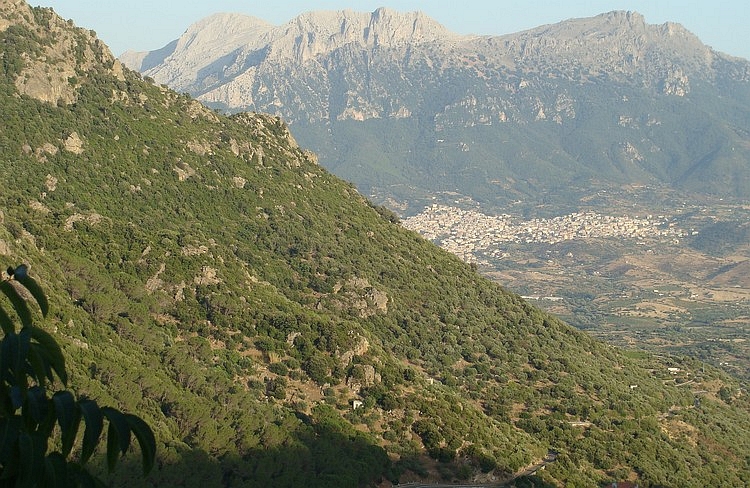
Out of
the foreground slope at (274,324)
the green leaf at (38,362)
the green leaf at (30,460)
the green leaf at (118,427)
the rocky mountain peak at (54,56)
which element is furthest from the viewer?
the rocky mountain peak at (54,56)

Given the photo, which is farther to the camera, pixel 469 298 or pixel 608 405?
pixel 469 298

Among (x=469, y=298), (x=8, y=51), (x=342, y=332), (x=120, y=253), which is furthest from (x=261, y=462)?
(x=8, y=51)

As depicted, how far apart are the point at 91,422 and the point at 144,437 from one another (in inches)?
18.5

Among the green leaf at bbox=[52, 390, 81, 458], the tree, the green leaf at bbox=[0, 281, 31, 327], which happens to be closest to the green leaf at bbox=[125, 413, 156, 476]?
the tree

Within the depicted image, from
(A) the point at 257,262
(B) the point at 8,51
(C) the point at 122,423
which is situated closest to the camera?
(C) the point at 122,423

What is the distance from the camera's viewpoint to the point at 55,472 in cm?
681

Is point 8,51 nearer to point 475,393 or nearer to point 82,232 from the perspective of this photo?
point 82,232

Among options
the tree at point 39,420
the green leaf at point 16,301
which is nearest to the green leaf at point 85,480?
the tree at point 39,420

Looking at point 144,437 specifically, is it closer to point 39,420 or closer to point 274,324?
point 39,420

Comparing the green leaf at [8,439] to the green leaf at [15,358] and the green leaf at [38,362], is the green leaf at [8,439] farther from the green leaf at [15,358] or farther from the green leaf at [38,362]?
the green leaf at [38,362]

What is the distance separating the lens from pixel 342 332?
68.1 metres

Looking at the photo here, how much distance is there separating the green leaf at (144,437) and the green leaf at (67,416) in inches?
15.4

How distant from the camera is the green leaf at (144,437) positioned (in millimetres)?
7070

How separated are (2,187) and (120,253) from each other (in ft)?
41.5
